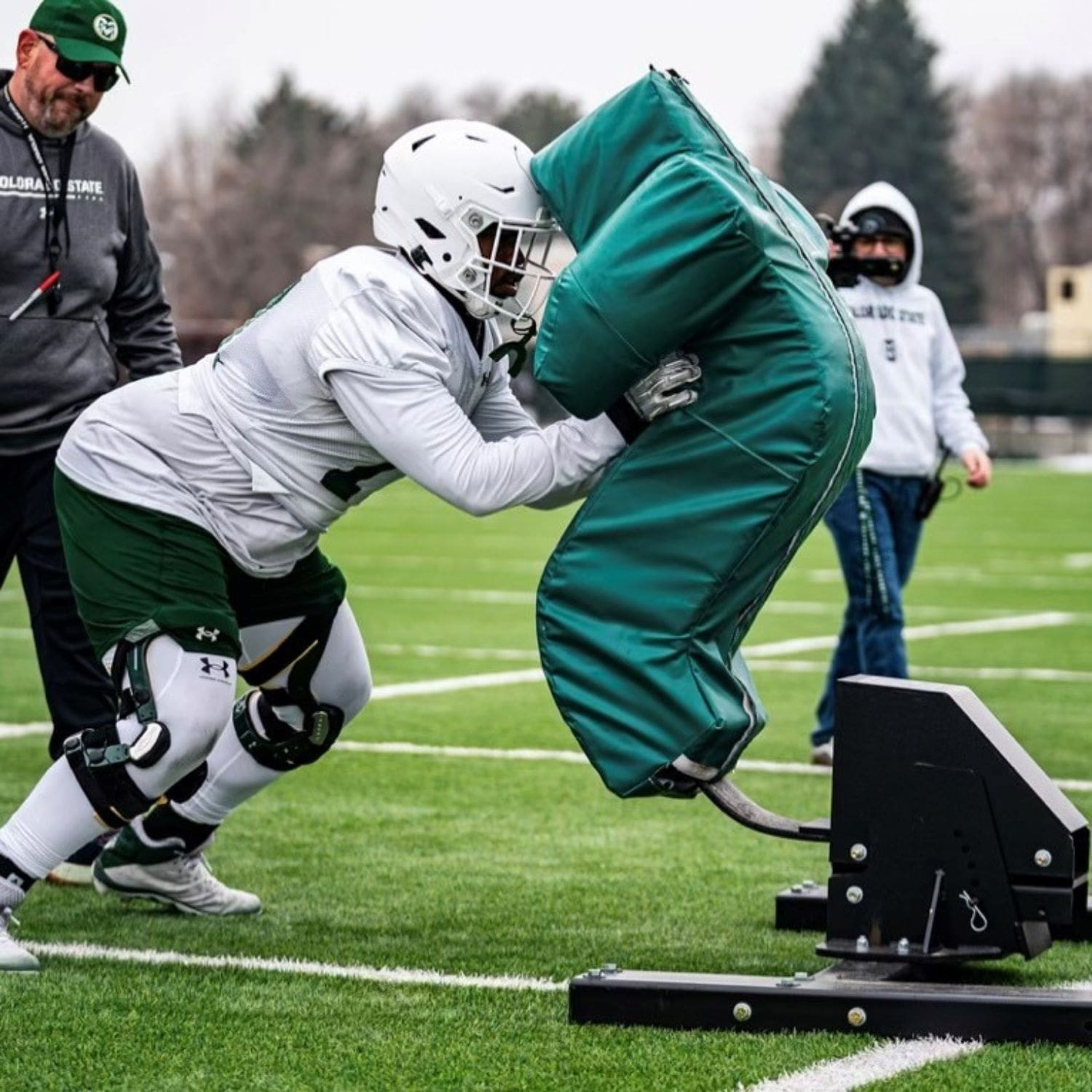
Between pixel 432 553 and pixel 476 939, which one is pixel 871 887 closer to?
pixel 476 939

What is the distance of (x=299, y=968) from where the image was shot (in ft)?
17.3

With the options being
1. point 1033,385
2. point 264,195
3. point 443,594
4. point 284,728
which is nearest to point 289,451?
point 284,728

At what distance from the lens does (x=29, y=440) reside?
639 cm

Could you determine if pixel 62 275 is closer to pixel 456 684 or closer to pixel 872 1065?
pixel 872 1065

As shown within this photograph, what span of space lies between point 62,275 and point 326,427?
160cm

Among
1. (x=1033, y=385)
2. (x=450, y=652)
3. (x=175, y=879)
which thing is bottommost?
(x=1033, y=385)

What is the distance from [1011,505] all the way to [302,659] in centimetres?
2413

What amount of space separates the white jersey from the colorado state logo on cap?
1.08 metres

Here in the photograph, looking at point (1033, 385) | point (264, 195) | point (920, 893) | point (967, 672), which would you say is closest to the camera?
point (920, 893)

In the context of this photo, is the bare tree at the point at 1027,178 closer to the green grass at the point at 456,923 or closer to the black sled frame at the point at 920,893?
the green grass at the point at 456,923

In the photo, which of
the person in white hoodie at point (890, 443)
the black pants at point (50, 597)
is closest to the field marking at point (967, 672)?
the person in white hoodie at point (890, 443)

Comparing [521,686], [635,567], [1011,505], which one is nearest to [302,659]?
[635,567]

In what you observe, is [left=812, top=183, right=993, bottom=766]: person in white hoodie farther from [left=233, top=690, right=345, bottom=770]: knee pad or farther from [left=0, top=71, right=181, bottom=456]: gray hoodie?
[left=233, top=690, right=345, bottom=770]: knee pad

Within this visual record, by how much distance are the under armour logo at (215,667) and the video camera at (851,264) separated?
14.8 ft
